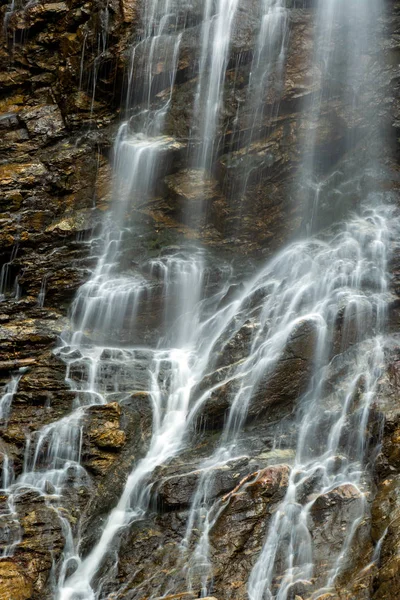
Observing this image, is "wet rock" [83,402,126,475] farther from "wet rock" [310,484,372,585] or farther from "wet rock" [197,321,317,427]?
"wet rock" [310,484,372,585]

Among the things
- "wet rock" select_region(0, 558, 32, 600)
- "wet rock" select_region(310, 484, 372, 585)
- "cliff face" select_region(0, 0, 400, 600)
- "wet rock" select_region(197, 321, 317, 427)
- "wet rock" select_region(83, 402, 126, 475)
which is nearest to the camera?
"wet rock" select_region(310, 484, 372, 585)

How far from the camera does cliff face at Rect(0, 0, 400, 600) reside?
1029 centimetres

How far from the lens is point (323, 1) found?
18.7 m

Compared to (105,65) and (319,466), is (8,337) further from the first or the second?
(105,65)

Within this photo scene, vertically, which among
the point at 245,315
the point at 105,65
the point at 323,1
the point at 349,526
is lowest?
the point at 349,526

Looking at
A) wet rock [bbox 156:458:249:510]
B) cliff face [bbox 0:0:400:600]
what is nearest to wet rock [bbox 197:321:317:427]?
cliff face [bbox 0:0:400:600]

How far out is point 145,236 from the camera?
1808 centimetres

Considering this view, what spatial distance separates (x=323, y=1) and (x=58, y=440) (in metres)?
15.1

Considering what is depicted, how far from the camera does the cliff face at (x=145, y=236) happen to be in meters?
10.3

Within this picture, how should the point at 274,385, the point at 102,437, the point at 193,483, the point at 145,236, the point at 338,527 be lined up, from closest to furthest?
the point at 338,527 < the point at 193,483 < the point at 102,437 < the point at 274,385 < the point at 145,236

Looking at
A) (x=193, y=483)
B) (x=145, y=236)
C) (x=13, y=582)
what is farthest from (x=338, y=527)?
(x=145, y=236)

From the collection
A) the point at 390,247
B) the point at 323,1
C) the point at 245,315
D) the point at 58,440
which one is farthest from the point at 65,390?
the point at 323,1

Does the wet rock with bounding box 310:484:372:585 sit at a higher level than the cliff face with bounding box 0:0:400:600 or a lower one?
lower

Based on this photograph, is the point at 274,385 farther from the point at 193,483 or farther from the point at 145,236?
the point at 145,236
